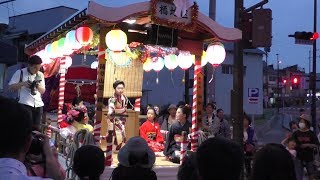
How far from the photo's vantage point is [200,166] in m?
2.56

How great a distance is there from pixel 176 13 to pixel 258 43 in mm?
2187

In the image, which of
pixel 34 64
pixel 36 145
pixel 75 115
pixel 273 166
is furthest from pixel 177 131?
pixel 36 145

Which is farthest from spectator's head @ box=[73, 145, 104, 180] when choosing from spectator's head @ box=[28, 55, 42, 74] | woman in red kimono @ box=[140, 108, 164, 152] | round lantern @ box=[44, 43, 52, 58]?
round lantern @ box=[44, 43, 52, 58]

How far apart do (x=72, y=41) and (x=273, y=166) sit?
8.01 m

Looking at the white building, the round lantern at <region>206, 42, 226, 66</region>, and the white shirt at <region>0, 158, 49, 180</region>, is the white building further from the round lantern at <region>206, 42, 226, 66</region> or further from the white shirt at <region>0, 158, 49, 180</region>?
the white shirt at <region>0, 158, 49, 180</region>

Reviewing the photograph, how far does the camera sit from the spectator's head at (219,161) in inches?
99.0

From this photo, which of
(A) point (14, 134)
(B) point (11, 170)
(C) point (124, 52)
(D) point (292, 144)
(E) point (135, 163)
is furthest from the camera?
(C) point (124, 52)

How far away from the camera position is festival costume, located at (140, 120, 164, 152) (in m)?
12.5

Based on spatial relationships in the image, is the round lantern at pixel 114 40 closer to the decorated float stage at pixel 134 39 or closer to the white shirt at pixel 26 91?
the decorated float stage at pixel 134 39

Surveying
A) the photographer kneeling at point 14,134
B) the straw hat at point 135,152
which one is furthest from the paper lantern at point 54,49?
the photographer kneeling at point 14,134

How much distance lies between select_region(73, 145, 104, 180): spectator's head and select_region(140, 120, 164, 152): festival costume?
8980 millimetres

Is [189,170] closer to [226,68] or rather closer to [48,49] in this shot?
[48,49]

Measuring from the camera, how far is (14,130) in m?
1.91

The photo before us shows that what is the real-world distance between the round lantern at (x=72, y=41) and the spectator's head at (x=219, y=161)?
7611 mm
